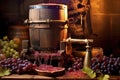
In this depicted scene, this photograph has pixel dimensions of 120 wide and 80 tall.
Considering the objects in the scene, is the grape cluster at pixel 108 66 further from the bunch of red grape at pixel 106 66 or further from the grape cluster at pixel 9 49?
the grape cluster at pixel 9 49

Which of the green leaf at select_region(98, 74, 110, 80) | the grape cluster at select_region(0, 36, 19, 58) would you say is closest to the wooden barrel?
the grape cluster at select_region(0, 36, 19, 58)

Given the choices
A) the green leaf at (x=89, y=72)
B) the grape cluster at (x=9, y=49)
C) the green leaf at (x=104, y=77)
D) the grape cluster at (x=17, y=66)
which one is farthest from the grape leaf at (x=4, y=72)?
the green leaf at (x=104, y=77)

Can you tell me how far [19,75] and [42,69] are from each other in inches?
7.8

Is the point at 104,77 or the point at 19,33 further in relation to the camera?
Result: the point at 19,33

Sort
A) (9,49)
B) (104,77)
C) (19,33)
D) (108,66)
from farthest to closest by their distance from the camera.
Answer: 1. (19,33)
2. (9,49)
3. (108,66)
4. (104,77)

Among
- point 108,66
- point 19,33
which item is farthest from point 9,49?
point 108,66

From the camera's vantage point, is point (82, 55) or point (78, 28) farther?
point (78, 28)

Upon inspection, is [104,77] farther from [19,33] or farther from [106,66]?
[19,33]

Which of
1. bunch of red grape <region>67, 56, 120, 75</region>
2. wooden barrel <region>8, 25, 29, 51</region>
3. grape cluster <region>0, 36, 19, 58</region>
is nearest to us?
bunch of red grape <region>67, 56, 120, 75</region>

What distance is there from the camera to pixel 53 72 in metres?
1.98

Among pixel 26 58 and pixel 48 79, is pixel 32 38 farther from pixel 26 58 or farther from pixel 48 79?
pixel 48 79

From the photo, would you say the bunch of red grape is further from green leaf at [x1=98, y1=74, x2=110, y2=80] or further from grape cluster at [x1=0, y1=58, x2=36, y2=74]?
grape cluster at [x1=0, y1=58, x2=36, y2=74]

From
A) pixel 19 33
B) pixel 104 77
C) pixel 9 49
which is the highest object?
pixel 19 33

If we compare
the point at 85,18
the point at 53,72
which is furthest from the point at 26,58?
the point at 85,18
